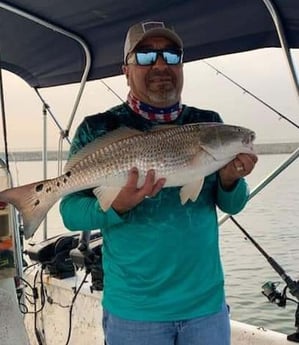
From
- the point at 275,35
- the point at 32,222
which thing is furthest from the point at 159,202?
the point at 275,35

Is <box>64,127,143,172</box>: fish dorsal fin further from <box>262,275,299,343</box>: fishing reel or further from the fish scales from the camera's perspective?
<box>262,275,299,343</box>: fishing reel

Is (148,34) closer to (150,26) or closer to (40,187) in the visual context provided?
(150,26)

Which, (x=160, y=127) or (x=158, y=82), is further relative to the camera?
(x=158, y=82)

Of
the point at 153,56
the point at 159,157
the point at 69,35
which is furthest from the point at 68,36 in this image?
the point at 159,157

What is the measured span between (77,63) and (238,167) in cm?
248

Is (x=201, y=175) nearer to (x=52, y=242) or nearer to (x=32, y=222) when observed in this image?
(x=32, y=222)

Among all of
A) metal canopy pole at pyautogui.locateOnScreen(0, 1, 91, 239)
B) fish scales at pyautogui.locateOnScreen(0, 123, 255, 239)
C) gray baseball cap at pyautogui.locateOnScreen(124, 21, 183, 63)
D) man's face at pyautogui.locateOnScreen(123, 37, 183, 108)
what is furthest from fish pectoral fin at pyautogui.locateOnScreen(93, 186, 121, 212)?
metal canopy pole at pyautogui.locateOnScreen(0, 1, 91, 239)

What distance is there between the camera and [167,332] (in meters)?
1.74

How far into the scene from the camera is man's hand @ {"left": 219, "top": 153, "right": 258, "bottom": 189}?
5.64 ft

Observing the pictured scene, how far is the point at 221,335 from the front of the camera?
5.95ft

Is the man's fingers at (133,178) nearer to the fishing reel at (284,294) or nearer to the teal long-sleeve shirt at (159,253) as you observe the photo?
the teal long-sleeve shirt at (159,253)

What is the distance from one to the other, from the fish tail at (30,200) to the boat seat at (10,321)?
125 cm

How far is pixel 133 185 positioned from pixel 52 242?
8.33ft

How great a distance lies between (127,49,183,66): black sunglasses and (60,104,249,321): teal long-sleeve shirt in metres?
0.27
